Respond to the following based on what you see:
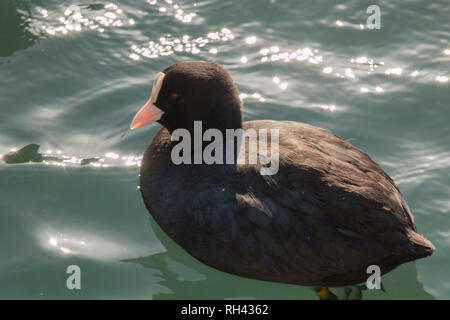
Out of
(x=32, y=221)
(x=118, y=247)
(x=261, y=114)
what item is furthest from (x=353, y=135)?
(x=32, y=221)

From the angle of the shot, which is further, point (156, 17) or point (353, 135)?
point (156, 17)

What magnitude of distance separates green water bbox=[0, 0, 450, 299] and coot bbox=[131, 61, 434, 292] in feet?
1.46

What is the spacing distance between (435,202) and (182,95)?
2.33 meters

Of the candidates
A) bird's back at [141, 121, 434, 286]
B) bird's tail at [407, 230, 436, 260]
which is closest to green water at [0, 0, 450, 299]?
bird's back at [141, 121, 434, 286]

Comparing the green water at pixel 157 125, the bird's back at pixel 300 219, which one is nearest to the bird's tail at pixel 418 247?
the bird's back at pixel 300 219

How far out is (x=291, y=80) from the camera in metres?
7.12

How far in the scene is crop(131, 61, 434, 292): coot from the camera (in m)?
4.61

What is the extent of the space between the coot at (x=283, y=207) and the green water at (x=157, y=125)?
44 cm

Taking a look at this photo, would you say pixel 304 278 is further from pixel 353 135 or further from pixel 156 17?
pixel 156 17

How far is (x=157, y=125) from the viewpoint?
21.5 ft

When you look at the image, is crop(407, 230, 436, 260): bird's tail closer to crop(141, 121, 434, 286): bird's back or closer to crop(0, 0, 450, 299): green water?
crop(141, 121, 434, 286): bird's back

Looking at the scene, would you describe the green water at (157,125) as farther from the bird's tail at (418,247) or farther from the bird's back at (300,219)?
the bird's tail at (418,247)

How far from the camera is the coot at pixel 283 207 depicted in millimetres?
4609

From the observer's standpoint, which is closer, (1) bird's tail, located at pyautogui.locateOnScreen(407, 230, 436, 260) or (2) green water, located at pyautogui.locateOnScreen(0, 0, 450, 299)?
(1) bird's tail, located at pyautogui.locateOnScreen(407, 230, 436, 260)
